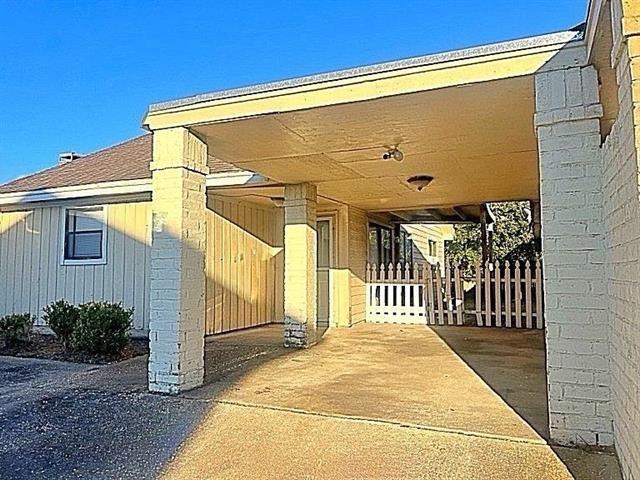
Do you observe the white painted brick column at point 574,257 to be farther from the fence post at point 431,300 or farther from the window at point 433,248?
the window at point 433,248

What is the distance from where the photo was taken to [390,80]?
379 centimetres

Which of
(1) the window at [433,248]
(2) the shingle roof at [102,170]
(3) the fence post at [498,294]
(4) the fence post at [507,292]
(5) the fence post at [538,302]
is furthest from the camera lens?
(1) the window at [433,248]

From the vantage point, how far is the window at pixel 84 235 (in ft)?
29.0

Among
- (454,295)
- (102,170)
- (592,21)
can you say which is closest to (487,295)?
(454,295)

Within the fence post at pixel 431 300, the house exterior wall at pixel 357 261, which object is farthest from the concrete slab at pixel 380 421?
the fence post at pixel 431 300

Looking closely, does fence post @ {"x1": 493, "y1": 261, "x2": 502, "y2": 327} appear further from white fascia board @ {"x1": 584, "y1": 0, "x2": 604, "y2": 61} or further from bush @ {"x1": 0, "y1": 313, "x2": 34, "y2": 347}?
bush @ {"x1": 0, "y1": 313, "x2": 34, "y2": 347}

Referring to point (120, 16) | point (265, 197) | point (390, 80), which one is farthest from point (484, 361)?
point (120, 16)

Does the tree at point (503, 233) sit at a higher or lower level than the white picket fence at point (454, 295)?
higher

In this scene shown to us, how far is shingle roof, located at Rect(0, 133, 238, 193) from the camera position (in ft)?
28.8

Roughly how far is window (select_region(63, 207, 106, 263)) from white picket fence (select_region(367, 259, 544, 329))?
549 centimetres

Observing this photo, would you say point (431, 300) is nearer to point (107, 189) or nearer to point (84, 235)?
point (107, 189)

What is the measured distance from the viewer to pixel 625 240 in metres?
2.36

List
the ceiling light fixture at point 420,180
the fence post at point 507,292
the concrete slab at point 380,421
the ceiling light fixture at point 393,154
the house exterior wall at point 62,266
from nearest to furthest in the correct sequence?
1. the concrete slab at point 380,421
2. the ceiling light fixture at point 393,154
3. the ceiling light fixture at point 420,180
4. the house exterior wall at point 62,266
5. the fence post at point 507,292

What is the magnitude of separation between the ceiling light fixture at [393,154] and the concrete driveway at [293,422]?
246 cm
